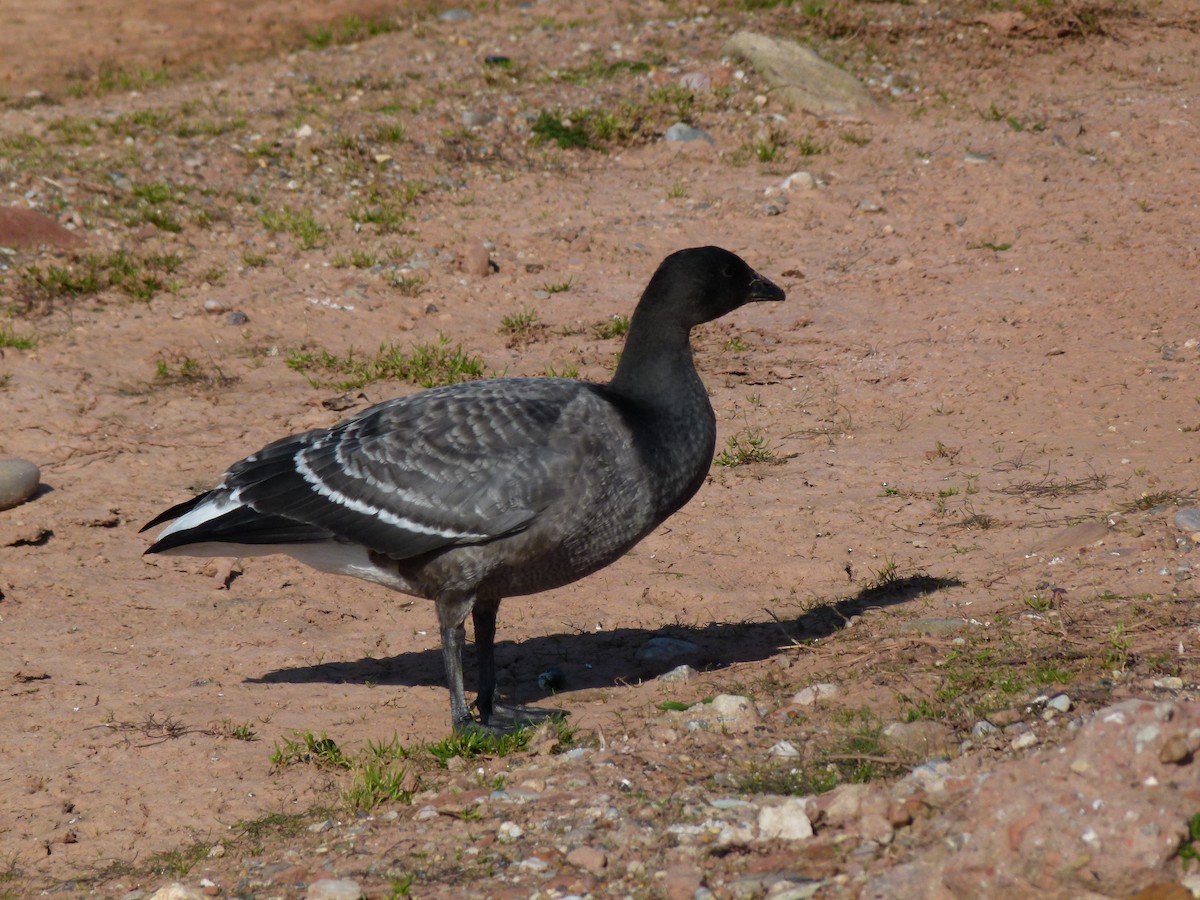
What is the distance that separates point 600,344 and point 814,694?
501cm

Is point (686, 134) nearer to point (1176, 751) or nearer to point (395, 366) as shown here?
point (395, 366)

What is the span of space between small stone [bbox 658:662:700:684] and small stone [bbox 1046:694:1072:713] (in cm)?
173

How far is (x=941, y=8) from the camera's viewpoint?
15930mm

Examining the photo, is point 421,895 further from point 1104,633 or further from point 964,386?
point 964,386

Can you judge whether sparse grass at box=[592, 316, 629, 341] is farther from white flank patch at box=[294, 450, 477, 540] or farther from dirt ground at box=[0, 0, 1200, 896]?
white flank patch at box=[294, 450, 477, 540]

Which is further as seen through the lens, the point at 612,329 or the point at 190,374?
the point at 612,329

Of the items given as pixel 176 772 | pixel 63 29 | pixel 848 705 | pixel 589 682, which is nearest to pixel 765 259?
pixel 589 682

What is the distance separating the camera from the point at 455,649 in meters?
5.90

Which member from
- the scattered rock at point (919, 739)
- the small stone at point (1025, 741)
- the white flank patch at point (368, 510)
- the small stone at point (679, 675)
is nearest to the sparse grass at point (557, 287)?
the white flank patch at point (368, 510)

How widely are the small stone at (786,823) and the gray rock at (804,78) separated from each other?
1058 centimetres

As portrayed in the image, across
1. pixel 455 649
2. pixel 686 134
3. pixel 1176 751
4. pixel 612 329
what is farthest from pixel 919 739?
pixel 686 134

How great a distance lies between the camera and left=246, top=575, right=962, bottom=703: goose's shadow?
647 cm

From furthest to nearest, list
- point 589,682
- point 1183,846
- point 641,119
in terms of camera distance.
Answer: point 641,119, point 589,682, point 1183,846

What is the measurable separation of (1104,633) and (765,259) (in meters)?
6.17
